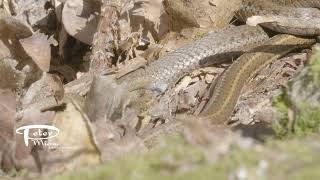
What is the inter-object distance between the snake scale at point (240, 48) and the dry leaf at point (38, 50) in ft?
2.33

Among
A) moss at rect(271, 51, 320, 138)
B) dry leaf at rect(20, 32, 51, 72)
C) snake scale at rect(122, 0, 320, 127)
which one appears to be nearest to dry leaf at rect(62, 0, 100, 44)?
dry leaf at rect(20, 32, 51, 72)

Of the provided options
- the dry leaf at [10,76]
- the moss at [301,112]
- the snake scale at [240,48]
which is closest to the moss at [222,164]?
the moss at [301,112]

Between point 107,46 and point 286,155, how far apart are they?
154 inches

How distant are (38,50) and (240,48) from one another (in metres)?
1.91

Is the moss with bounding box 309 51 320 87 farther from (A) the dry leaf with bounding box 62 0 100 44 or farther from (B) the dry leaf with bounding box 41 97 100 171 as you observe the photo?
(A) the dry leaf with bounding box 62 0 100 44

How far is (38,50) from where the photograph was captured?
5.77 meters

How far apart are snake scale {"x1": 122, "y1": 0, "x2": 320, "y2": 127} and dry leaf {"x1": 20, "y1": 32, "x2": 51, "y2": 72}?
71 cm

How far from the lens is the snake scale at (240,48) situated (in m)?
5.63

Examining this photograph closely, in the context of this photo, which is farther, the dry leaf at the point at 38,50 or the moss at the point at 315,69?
the dry leaf at the point at 38,50

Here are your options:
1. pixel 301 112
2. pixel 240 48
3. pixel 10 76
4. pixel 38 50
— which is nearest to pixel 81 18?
pixel 38 50

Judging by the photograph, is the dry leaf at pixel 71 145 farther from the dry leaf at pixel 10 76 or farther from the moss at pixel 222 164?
the dry leaf at pixel 10 76

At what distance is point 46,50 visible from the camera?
228 inches

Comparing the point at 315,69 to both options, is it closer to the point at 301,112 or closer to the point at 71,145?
the point at 301,112

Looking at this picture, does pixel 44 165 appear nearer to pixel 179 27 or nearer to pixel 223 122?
pixel 223 122
